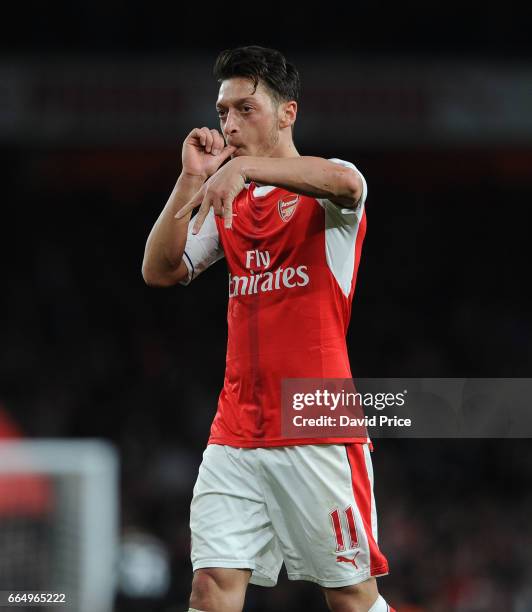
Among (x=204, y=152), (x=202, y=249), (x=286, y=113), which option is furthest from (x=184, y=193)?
(x=286, y=113)

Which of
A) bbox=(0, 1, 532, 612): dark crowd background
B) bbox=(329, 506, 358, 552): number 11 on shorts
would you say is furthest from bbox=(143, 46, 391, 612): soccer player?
bbox=(0, 1, 532, 612): dark crowd background

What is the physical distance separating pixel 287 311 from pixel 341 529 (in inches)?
24.4

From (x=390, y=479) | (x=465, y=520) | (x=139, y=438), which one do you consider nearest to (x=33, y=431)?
(x=139, y=438)

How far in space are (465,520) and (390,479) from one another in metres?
0.88

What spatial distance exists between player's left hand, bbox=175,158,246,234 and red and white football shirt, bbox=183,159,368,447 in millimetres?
428

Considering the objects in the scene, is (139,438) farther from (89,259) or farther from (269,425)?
(269,425)

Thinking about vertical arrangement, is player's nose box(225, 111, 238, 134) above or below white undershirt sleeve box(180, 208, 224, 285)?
above

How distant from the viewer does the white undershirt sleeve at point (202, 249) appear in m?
3.41

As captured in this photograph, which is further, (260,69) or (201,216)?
(260,69)

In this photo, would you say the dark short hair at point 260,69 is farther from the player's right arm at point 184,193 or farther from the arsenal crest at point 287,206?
the arsenal crest at point 287,206

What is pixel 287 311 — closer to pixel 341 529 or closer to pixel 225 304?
pixel 341 529

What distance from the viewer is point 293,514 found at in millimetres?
3086

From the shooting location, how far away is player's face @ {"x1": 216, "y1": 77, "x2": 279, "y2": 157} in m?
3.21

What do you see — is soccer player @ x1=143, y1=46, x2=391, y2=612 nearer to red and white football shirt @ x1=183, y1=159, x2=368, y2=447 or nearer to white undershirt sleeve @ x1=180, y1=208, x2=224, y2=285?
red and white football shirt @ x1=183, y1=159, x2=368, y2=447
